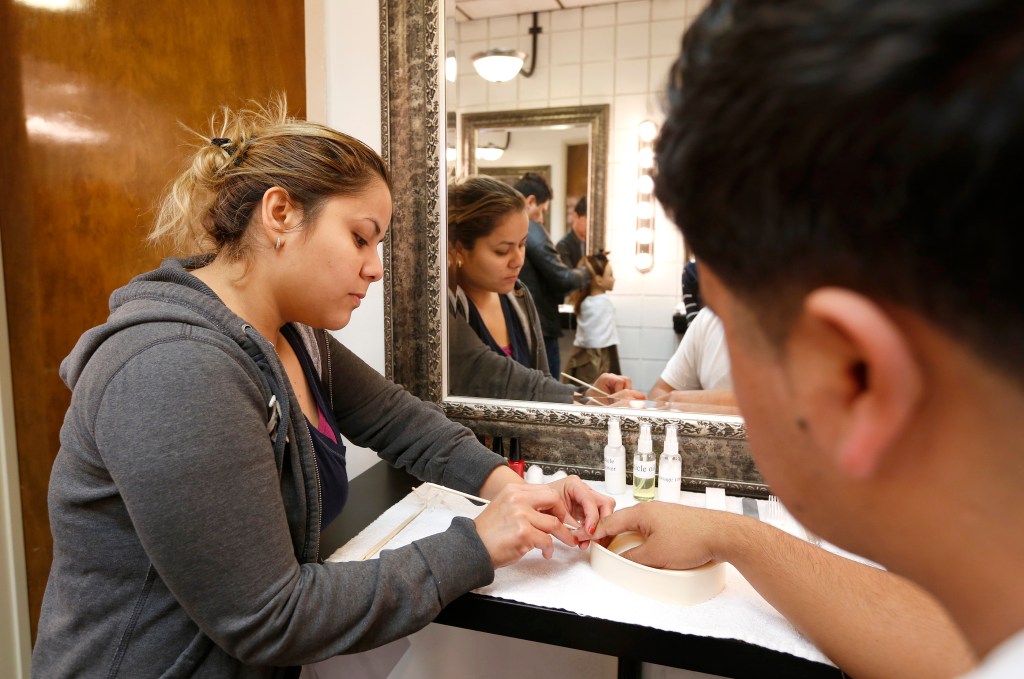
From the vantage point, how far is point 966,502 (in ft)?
0.89

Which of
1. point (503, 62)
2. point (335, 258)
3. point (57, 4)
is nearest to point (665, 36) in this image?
point (503, 62)

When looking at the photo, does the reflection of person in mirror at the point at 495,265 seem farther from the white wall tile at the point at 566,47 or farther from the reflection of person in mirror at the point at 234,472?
the reflection of person in mirror at the point at 234,472

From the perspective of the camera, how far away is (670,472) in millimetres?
1197

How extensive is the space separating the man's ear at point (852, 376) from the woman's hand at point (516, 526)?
2.07ft

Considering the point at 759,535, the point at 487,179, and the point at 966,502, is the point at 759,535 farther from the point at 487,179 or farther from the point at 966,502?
the point at 487,179

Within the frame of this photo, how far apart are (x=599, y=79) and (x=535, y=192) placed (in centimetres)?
25

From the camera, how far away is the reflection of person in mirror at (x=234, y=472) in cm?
68

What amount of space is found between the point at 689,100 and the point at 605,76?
1086 mm

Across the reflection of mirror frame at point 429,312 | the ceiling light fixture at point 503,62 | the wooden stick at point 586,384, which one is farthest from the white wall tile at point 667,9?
the wooden stick at point 586,384

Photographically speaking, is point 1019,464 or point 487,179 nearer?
point 1019,464

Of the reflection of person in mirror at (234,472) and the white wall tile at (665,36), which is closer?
the reflection of person in mirror at (234,472)

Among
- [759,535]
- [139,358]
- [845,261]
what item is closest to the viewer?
[845,261]

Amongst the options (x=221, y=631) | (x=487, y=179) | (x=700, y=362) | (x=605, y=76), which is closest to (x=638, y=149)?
(x=605, y=76)

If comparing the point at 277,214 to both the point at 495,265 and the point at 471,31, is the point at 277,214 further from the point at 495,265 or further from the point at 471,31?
the point at 471,31
